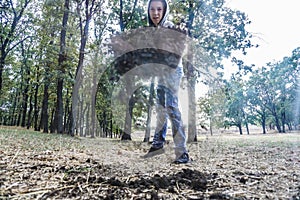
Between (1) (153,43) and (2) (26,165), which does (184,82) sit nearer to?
(1) (153,43)

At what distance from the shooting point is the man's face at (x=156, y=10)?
2279 millimetres

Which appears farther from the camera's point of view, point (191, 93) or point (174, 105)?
Result: point (191, 93)

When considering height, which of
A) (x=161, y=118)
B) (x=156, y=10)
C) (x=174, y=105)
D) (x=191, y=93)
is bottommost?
(x=161, y=118)

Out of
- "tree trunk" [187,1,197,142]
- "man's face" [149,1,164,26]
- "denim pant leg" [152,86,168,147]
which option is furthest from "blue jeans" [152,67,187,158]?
"tree trunk" [187,1,197,142]

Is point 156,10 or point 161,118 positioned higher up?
point 156,10

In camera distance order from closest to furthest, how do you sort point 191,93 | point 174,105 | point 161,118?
point 174,105 → point 161,118 → point 191,93

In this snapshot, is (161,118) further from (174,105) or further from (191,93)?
→ (191,93)

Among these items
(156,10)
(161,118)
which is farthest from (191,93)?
(156,10)

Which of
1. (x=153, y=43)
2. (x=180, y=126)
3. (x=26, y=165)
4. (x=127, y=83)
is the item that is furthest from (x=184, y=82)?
(x=26, y=165)

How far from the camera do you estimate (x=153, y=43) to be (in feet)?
9.42

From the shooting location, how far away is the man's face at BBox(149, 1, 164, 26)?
2.28 metres

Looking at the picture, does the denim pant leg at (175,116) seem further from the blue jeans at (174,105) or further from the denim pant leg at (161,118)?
the denim pant leg at (161,118)

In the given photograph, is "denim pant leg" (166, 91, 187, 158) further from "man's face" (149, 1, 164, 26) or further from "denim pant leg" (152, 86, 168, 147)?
"man's face" (149, 1, 164, 26)

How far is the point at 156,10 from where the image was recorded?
7.48 feet
